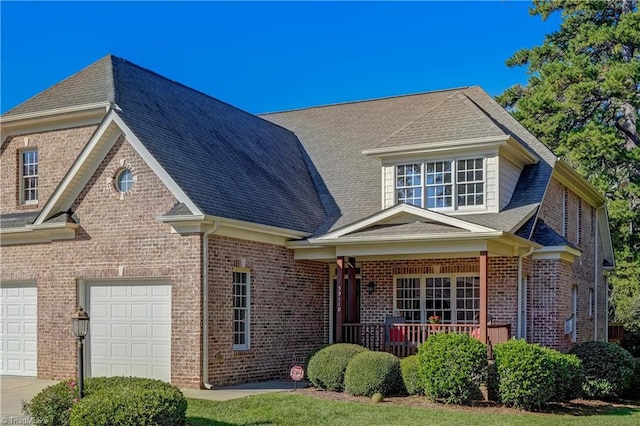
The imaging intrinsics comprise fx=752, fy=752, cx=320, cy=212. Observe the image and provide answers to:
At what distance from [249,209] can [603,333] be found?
1490cm

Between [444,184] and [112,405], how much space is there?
11.3 meters

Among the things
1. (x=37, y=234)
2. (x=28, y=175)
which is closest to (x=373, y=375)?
(x=37, y=234)

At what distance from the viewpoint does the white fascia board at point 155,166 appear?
15516 millimetres

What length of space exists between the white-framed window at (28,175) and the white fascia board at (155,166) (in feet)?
13.6

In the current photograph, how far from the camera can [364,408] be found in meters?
13.8

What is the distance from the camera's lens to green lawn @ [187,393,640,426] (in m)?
12.7

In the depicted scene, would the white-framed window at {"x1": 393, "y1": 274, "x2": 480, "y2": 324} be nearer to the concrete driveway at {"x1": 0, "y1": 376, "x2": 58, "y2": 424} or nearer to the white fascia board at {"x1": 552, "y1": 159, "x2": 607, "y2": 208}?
the white fascia board at {"x1": 552, "y1": 159, "x2": 607, "y2": 208}

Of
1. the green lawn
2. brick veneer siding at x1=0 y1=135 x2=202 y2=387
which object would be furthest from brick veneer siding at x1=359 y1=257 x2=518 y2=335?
brick veneer siding at x1=0 y1=135 x2=202 y2=387

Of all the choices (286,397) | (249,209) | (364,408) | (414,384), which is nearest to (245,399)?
(286,397)

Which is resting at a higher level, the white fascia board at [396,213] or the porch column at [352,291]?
the white fascia board at [396,213]

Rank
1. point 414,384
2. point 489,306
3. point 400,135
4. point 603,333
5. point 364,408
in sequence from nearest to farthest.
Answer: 1. point 364,408
2. point 414,384
3. point 489,306
4. point 400,135
5. point 603,333

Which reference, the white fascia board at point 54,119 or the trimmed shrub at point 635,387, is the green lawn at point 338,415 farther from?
the white fascia board at point 54,119

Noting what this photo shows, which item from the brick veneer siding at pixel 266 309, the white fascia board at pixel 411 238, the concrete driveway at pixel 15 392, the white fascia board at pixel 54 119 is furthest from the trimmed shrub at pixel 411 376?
the white fascia board at pixel 54 119

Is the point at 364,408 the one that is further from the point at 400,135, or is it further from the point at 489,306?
the point at 400,135
